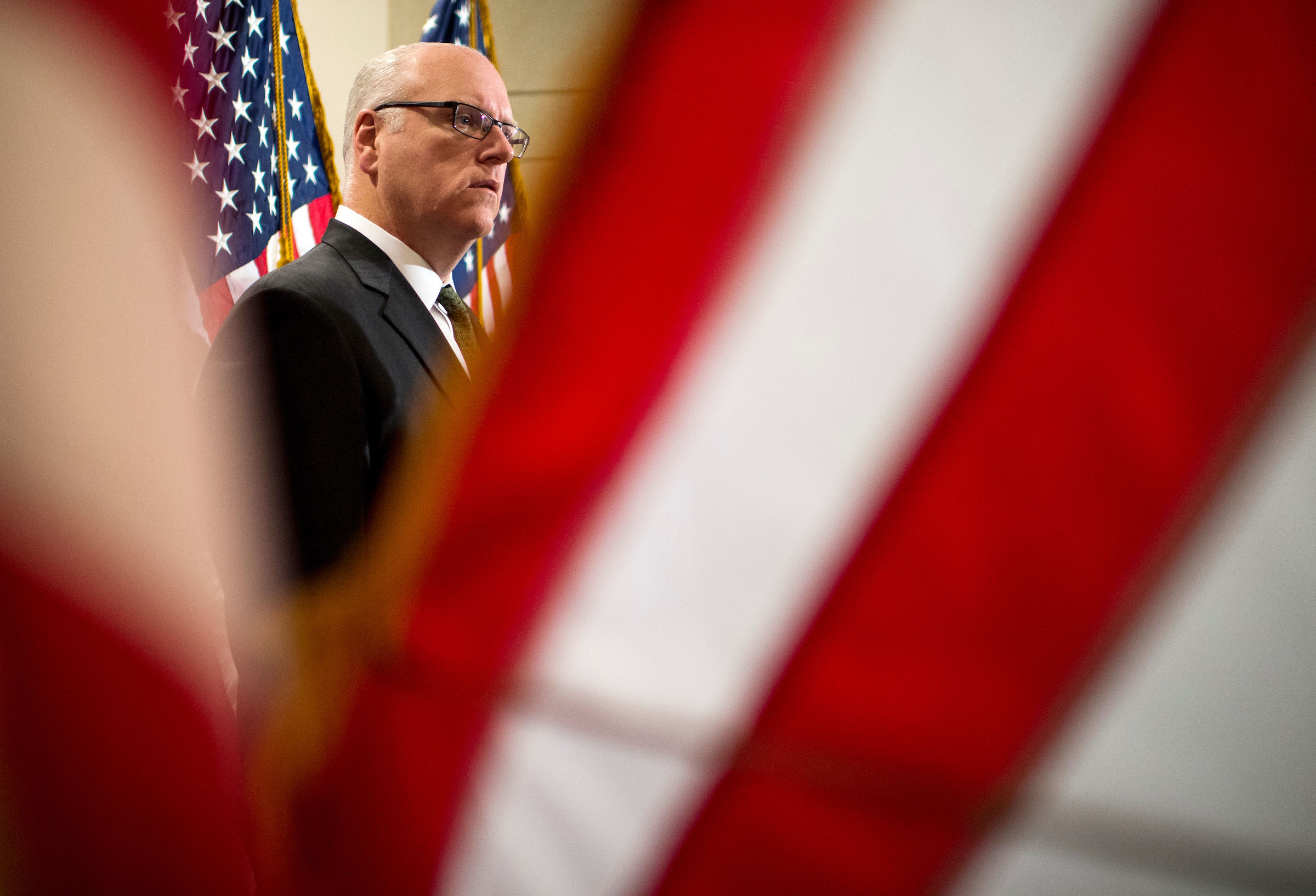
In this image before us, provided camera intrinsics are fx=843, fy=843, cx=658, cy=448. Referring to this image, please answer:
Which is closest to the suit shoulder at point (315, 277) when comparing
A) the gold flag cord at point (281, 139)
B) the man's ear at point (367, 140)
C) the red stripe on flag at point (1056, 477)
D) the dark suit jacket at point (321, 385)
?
the dark suit jacket at point (321, 385)

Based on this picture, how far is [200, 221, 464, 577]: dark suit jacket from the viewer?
2.41ft

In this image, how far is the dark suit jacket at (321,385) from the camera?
2.41 feet

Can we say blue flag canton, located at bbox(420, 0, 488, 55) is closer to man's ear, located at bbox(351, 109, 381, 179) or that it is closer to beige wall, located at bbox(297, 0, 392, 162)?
beige wall, located at bbox(297, 0, 392, 162)

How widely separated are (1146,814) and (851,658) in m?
0.13

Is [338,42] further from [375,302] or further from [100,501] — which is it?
[100,501]

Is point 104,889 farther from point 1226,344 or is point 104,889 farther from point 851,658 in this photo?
point 1226,344

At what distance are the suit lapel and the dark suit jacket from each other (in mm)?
22

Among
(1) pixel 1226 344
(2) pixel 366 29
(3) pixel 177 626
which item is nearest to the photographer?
(1) pixel 1226 344

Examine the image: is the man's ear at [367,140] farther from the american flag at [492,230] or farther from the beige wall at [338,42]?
the beige wall at [338,42]

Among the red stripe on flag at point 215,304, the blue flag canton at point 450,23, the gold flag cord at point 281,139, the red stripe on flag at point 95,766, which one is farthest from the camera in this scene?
the blue flag canton at point 450,23

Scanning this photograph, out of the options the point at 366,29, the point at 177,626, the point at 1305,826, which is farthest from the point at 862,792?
the point at 366,29

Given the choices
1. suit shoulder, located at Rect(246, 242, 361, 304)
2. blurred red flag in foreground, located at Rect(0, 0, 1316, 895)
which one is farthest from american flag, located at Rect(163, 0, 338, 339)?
blurred red flag in foreground, located at Rect(0, 0, 1316, 895)

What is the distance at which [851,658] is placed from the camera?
35 centimetres

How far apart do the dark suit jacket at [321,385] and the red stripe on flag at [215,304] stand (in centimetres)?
75
